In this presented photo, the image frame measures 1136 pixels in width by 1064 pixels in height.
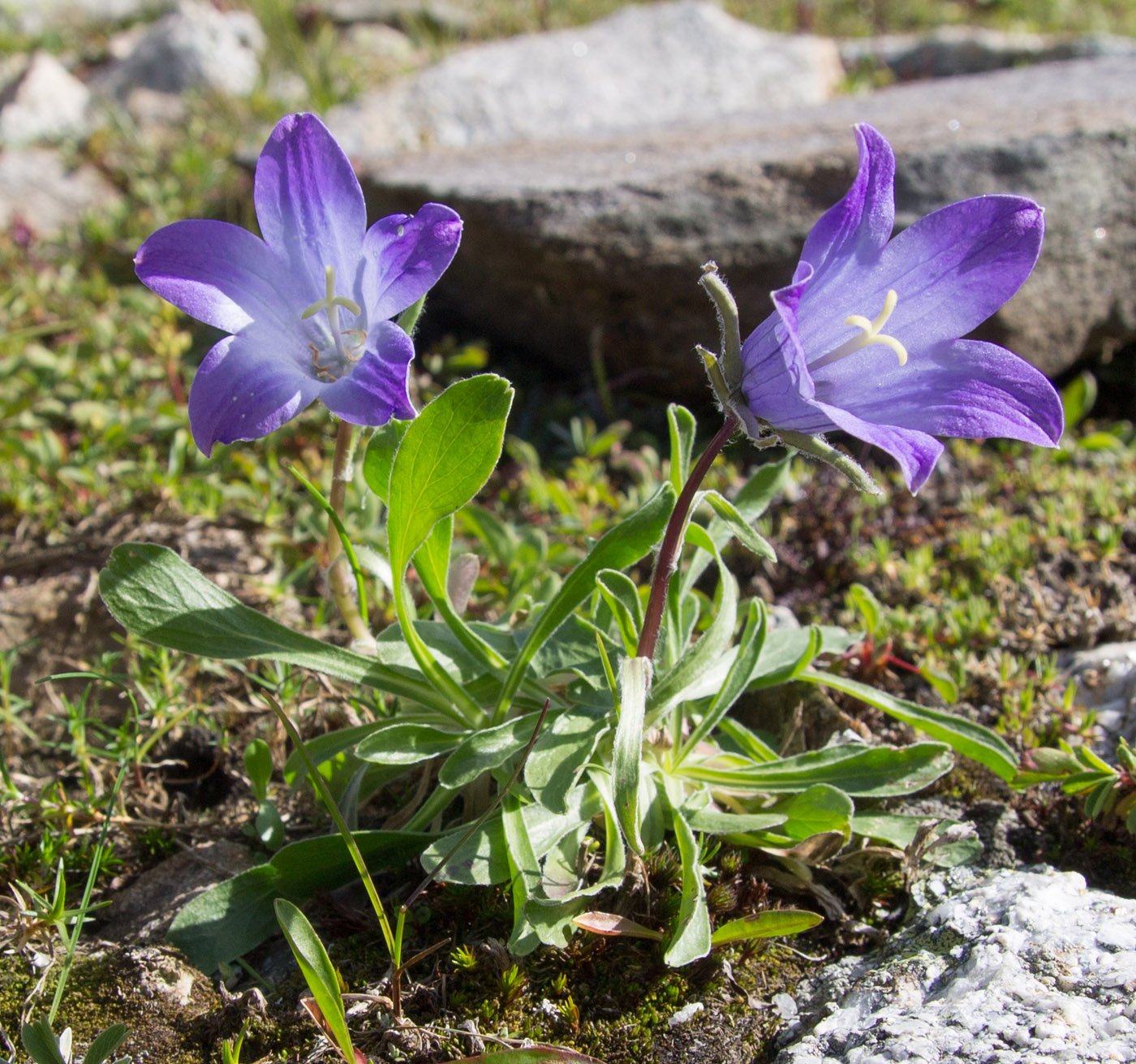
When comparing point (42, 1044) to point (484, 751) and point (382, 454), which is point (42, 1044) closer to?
point (484, 751)

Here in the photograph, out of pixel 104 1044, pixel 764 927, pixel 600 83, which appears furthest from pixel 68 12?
pixel 764 927

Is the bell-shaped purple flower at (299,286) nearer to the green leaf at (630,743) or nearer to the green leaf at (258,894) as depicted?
the green leaf at (630,743)

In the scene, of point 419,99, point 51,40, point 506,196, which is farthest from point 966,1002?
point 51,40

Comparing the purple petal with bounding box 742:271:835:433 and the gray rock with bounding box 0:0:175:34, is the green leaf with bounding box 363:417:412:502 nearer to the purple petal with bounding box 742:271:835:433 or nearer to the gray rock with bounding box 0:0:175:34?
the purple petal with bounding box 742:271:835:433

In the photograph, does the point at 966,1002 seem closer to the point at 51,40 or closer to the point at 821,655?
the point at 821,655

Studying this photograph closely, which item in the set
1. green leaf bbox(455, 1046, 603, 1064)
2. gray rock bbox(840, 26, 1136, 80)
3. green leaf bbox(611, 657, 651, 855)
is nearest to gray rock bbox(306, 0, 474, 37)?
gray rock bbox(840, 26, 1136, 80)
